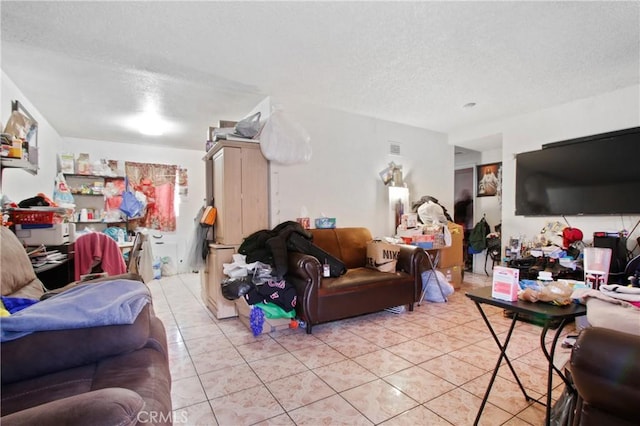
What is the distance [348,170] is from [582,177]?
2751 mm

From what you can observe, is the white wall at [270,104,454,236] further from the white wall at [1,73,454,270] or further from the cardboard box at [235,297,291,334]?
the cardboard box at [235,297,291,334]

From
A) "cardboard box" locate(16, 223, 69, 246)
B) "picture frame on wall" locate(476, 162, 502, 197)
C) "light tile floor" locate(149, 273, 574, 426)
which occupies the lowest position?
"light tile floor" locate(149, 273, 574, 426)

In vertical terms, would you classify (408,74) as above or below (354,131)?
above

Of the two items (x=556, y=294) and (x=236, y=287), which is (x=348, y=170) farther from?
(x=556, y=294)

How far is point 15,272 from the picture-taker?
5.30 feet

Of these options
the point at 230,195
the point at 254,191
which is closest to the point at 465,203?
the point at 254,191

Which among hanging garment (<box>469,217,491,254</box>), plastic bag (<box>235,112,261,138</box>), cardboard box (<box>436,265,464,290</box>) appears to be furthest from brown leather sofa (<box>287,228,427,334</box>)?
hanging garment (<box>469,217,491,254</box>)

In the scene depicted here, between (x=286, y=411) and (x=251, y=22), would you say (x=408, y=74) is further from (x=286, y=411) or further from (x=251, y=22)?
(x=286, y=411)

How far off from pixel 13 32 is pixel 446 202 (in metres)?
5.45

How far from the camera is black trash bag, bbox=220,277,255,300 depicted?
2.73 m

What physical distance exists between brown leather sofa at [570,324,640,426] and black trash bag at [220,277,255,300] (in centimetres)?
234

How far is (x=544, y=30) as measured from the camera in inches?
90.0

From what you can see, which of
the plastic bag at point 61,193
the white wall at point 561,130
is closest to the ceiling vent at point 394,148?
the white wall at point 561,130

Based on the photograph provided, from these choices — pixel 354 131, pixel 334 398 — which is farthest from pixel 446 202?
pixel 334 398
